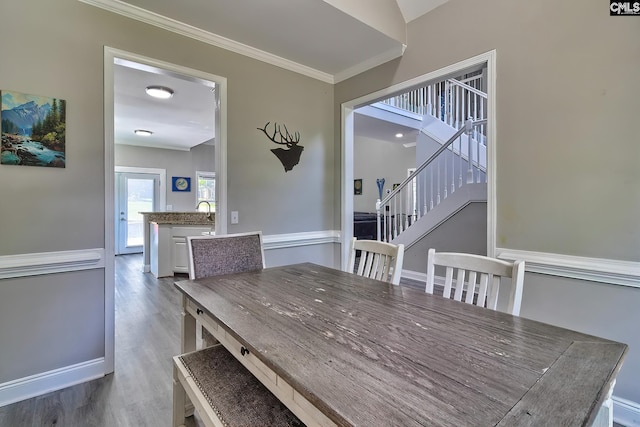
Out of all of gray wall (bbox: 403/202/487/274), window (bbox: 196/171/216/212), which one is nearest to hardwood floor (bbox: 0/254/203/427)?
gray wall (bbox: 403/202/487/274)

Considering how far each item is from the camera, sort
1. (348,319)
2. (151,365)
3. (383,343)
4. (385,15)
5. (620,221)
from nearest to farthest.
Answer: (383,343)
(348,319)
(620,221)
(151,365)
(385,15)

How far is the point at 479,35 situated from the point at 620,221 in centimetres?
146

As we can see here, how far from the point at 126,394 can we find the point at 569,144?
3058 mm

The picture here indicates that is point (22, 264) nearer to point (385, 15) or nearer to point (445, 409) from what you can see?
point (445, 409)

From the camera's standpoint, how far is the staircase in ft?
13.3

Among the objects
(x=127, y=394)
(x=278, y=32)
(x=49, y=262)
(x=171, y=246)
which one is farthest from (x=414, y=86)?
(x=171, y=246)

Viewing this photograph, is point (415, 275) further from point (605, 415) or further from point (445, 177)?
point (605, 415)

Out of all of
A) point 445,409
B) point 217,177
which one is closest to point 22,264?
point 217,177

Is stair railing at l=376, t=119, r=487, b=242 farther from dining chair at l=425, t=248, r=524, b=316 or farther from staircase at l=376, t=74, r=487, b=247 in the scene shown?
dining chair at l=425, t=248, r=524, b=316

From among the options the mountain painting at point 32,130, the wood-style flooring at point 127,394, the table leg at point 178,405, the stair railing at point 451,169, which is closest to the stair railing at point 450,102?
the stair railing at point 451,169

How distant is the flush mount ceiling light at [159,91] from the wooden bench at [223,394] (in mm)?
3332

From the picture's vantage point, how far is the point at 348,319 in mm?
1104

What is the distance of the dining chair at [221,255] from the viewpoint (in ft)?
5.62

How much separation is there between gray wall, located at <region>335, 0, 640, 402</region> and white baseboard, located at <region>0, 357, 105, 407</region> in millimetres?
2854
